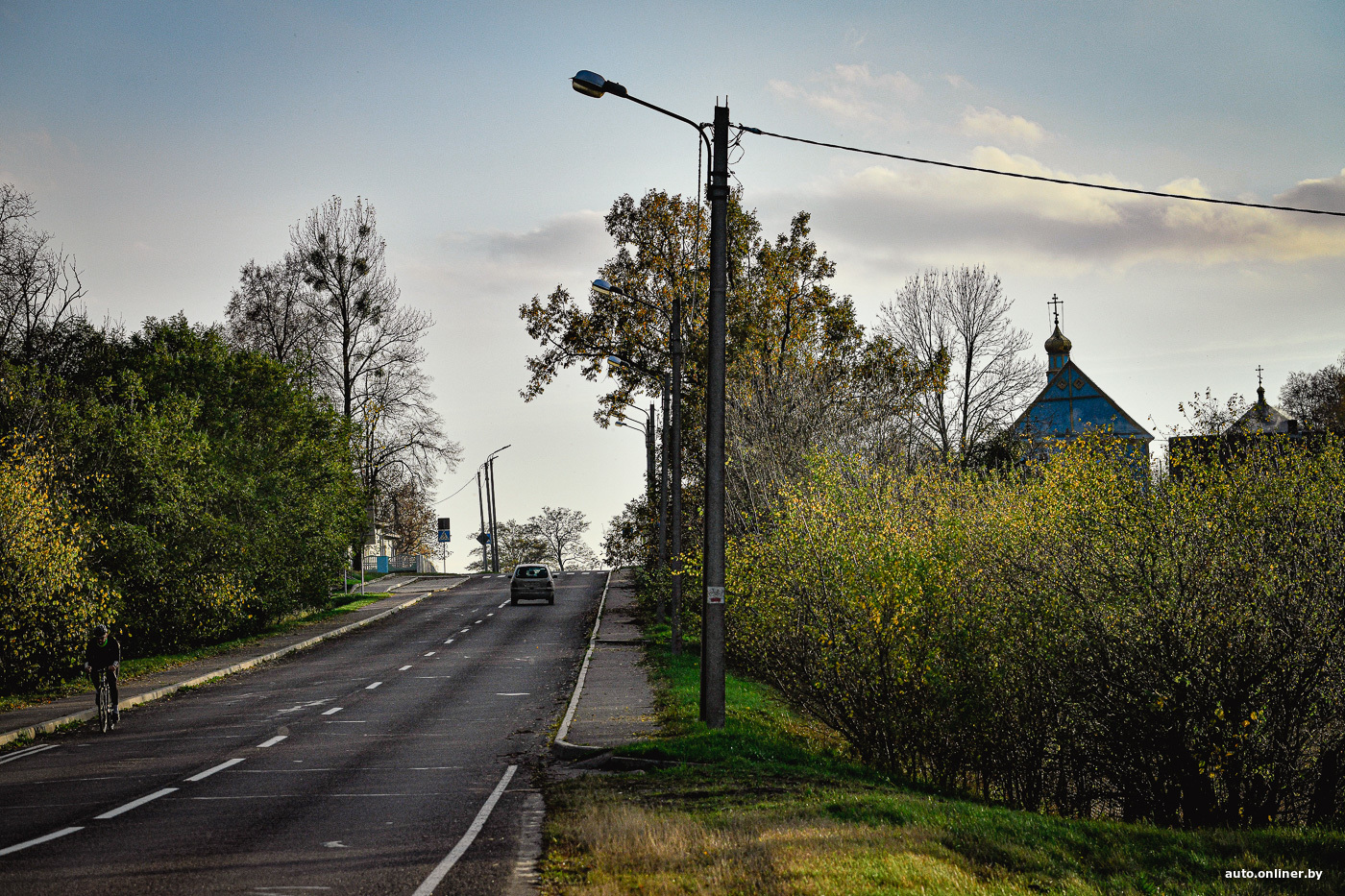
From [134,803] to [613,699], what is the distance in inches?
375

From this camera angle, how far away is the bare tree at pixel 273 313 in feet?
168

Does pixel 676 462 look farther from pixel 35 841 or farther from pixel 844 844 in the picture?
pixel 35 841

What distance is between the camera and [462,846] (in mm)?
9461

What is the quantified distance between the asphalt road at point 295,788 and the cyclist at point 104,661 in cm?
58

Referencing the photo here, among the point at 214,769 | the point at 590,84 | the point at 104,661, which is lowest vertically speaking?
the point at 214,769

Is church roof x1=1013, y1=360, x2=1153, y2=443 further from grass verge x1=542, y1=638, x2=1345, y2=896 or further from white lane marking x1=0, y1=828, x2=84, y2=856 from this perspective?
white lane marking x1=0, y1=828, x2=84, y2=856

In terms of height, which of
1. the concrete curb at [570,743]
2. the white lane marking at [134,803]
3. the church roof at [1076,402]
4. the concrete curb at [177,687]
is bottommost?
the concrete curb at [177,687]

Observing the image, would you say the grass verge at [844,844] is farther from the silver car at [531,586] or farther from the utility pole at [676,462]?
the silver car at [531,586]

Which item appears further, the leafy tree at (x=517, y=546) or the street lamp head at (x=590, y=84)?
the leafy tree at (x=517, y=546)

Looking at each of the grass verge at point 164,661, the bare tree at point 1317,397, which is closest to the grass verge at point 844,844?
the grass verge at point 164,661

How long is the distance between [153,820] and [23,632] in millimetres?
13438

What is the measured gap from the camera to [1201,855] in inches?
399

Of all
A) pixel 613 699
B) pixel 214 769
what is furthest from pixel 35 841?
pixel 613 699

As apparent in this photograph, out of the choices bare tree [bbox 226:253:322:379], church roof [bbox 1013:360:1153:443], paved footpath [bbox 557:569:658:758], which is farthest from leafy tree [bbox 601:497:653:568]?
church roof [bbox 1013:360:1153:443]
